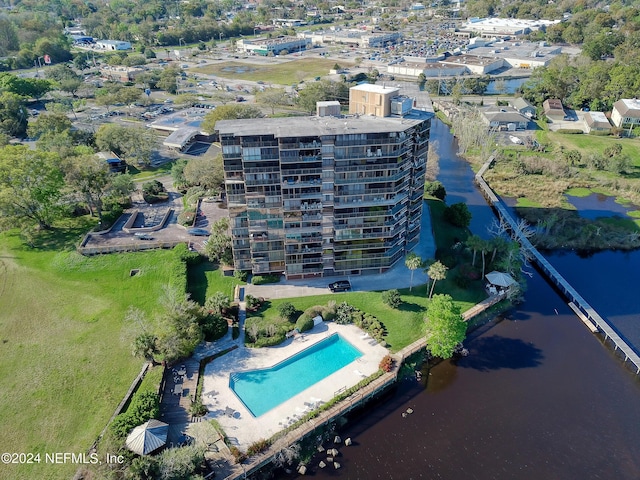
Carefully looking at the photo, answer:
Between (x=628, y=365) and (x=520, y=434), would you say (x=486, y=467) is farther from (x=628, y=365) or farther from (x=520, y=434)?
(x=628, y=365)

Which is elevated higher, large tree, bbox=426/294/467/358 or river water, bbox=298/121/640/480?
large tree, bbox=426/294/467/358

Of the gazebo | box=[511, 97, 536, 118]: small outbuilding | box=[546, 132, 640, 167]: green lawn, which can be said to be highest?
box=[511, 97, 536, 118]: small outbuilding

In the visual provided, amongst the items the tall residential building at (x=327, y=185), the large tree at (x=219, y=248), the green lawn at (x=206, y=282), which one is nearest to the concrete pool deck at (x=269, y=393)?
the green lawn at (x=206, y=282)

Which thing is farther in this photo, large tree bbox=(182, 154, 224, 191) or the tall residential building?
large tree bbox=(182, 154, 224, 191)

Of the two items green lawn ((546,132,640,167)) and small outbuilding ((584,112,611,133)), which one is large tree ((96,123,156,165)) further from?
small outbuilding ((584,112,611,133))

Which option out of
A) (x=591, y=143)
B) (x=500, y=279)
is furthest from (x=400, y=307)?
(x=591, y=143)

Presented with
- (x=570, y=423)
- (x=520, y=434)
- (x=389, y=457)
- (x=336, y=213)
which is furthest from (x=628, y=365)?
(x=336, y=213)

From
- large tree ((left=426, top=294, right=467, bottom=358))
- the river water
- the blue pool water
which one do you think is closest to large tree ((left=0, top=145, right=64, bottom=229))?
the blue pool water
